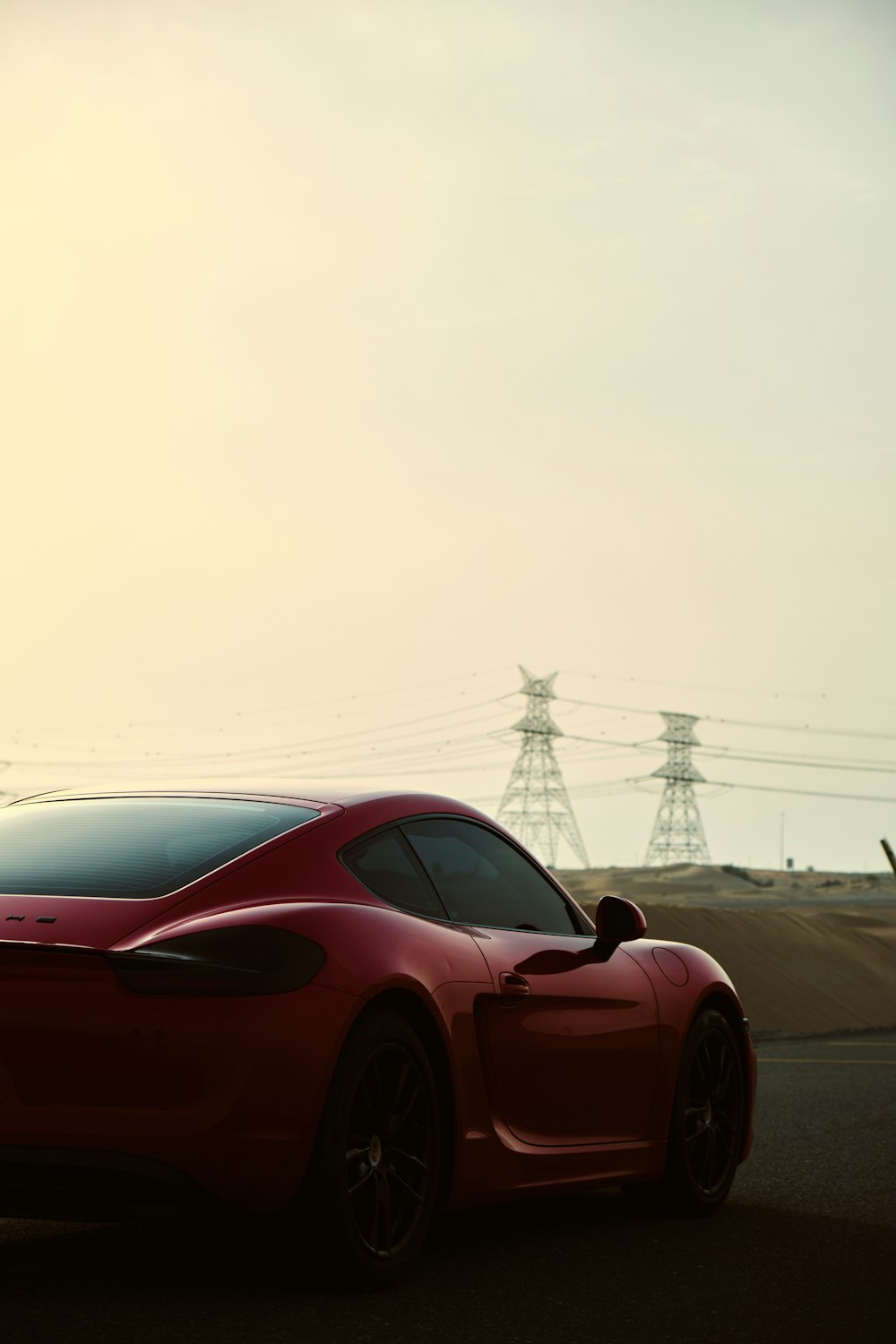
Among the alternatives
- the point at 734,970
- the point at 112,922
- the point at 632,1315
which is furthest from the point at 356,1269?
the point at 734,970

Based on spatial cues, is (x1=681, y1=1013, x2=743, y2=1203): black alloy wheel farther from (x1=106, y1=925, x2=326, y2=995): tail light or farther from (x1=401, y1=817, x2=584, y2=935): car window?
(x1=106, y1=925, x2=326, y2=995): tail light

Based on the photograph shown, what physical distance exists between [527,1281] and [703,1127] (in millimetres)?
1975

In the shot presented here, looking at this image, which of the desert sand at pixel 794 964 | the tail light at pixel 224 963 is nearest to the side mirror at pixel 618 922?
the tail light at pixel 224 963

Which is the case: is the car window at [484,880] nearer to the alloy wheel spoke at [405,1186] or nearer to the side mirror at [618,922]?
the side mirror at [618,922]

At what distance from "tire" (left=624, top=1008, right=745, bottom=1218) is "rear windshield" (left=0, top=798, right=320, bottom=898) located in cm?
230

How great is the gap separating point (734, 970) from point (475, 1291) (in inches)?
787

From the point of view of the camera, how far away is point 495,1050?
19.4ft

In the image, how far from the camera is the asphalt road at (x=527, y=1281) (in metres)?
4.83

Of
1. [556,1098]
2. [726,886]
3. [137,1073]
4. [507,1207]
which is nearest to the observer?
[137,1073]

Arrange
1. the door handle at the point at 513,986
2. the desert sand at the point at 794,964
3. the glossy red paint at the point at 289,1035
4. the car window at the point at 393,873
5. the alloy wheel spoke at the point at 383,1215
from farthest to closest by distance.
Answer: the desert sand at the point at 794,964 < the door handle at the point at 513,986 < the car window at the point at 393,873 < the alloy wheel spoke at the point at 383,1215 < the glossy red paint at the point at 289,1035

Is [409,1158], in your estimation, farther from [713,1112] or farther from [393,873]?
[713,1112]

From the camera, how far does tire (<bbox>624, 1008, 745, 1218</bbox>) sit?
7191 mm

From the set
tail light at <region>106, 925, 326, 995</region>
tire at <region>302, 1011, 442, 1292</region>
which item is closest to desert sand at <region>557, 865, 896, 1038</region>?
tire at <region>302, 1011, 442, 1292</region>

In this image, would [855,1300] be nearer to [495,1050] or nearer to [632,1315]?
[632,1315]
